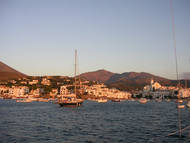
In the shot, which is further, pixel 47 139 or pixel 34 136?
pixel 34 136

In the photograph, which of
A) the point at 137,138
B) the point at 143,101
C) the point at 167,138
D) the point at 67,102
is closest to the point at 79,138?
the point at 137,138

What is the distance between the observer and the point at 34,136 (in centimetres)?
2823

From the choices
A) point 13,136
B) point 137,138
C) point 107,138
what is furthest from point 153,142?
point 13,136

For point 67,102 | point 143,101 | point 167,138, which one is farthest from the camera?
point 143,101

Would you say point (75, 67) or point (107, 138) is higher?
point (75, 67)

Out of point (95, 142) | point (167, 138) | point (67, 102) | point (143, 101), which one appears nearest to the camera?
point (95, 142)

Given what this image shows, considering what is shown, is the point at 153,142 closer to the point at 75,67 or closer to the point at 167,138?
the point at 167,138

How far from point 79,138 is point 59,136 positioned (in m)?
2.86

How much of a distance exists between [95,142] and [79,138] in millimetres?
2883

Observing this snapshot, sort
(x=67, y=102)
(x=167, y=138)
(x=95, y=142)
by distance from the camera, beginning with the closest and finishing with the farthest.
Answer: (x=95, y=142)
(x=167, y=138)
(x=67, y=102)

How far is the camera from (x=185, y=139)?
86.4ft

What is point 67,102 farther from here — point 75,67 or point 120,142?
point 120,142

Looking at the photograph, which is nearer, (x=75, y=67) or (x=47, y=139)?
(x=47, y=139)

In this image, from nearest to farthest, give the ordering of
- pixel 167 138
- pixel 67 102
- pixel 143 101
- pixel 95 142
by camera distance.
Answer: pixel 95 142, pixel 167 138, pixel 67 102, pixel 143 101
